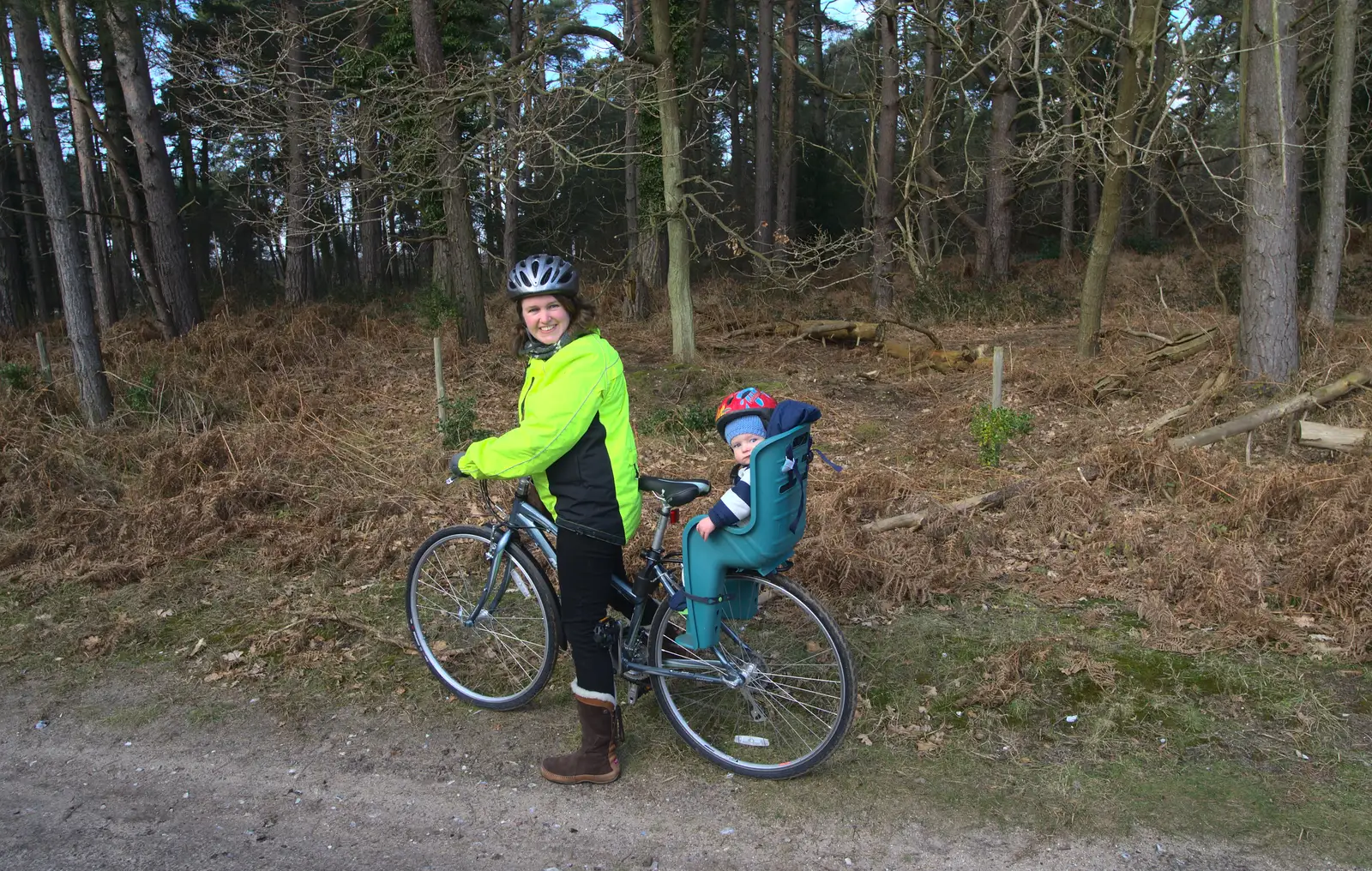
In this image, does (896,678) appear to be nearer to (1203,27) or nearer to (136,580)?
(136,580)

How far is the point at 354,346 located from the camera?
12992mm

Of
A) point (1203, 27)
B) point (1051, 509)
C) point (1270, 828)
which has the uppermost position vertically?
point (1203, 27)

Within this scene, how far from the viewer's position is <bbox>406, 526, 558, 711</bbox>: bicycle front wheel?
4.12m

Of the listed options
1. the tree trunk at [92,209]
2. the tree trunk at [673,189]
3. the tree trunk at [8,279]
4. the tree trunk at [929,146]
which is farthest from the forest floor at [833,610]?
the tree trunk at [8,279]

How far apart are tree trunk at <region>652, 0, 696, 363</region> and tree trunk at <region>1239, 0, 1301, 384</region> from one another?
19.4 feet

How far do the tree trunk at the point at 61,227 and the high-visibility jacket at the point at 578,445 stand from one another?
6.65m

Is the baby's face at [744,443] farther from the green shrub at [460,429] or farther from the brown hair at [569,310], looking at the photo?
the green shrub at [460,429]

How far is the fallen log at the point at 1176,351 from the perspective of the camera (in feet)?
33.9

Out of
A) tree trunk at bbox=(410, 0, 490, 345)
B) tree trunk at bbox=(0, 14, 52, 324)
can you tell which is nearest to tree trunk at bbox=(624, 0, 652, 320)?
tree trunk at bbox=(410, 0, 490, 345)

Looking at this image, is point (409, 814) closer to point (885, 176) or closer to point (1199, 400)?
point (1199, 400)

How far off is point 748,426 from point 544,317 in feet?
3.02

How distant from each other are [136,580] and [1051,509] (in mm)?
6213

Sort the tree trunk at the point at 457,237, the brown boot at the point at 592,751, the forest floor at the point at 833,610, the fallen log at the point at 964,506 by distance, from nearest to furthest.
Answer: the forest floor at the point at 833,610
the brown boot at the point at 592,751
the fallen log at the point at 964,506
the tree trunk at the point at 457,237

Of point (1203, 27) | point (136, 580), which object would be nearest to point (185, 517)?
point (136, 580)
